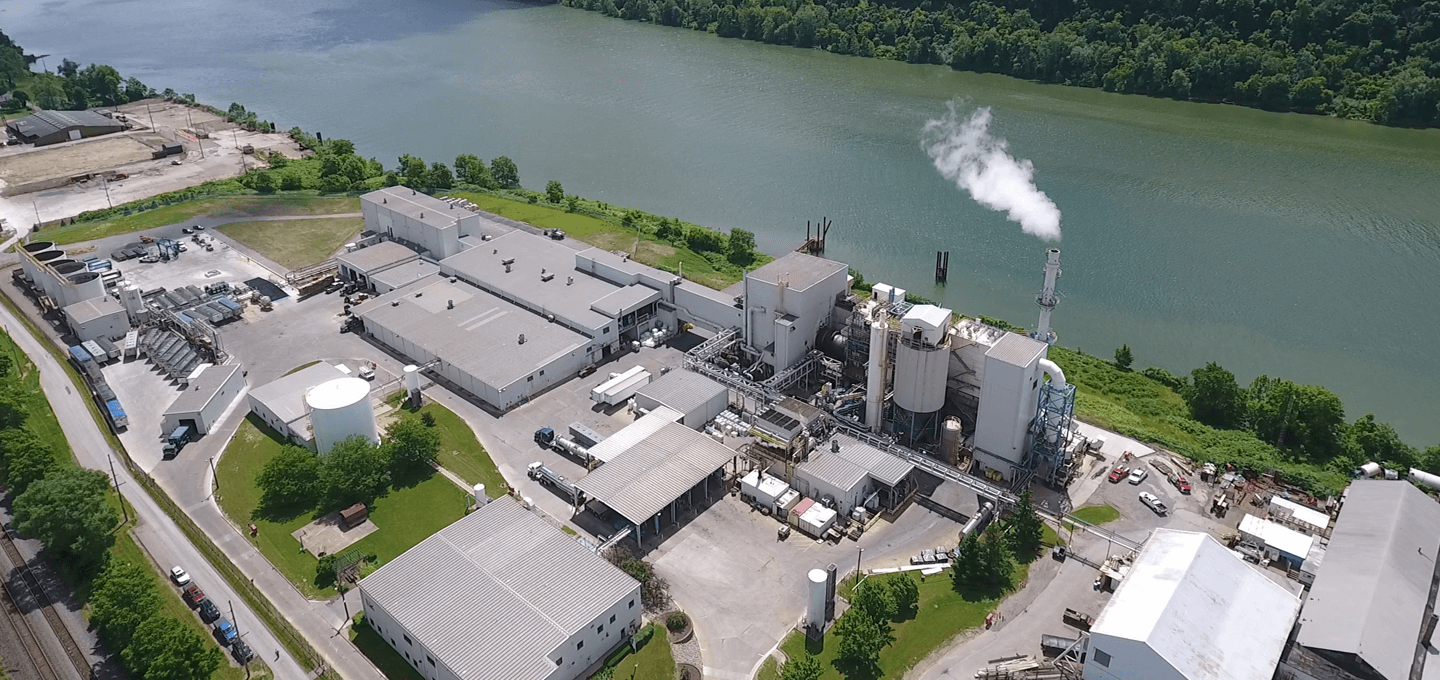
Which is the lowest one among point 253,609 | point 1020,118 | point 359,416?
point 253,609

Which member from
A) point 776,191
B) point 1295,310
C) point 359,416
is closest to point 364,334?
point 359,416

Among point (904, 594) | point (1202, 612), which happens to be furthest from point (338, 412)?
point (1202, 612)

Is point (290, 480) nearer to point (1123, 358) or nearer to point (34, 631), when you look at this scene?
point (34, 631)

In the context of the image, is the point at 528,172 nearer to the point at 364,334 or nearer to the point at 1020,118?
the point at 364,334

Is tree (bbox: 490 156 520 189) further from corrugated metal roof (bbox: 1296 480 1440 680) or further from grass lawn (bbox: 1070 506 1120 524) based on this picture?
corrugated metal roof (bbox: 1296 480 1440 680)

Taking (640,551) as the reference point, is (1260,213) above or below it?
above

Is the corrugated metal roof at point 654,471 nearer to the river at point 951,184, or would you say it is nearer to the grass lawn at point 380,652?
the grass lawn at point 380,652

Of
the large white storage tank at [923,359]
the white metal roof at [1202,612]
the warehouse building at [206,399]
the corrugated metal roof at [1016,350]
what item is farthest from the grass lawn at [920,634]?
the warehouse building at [206,399]
